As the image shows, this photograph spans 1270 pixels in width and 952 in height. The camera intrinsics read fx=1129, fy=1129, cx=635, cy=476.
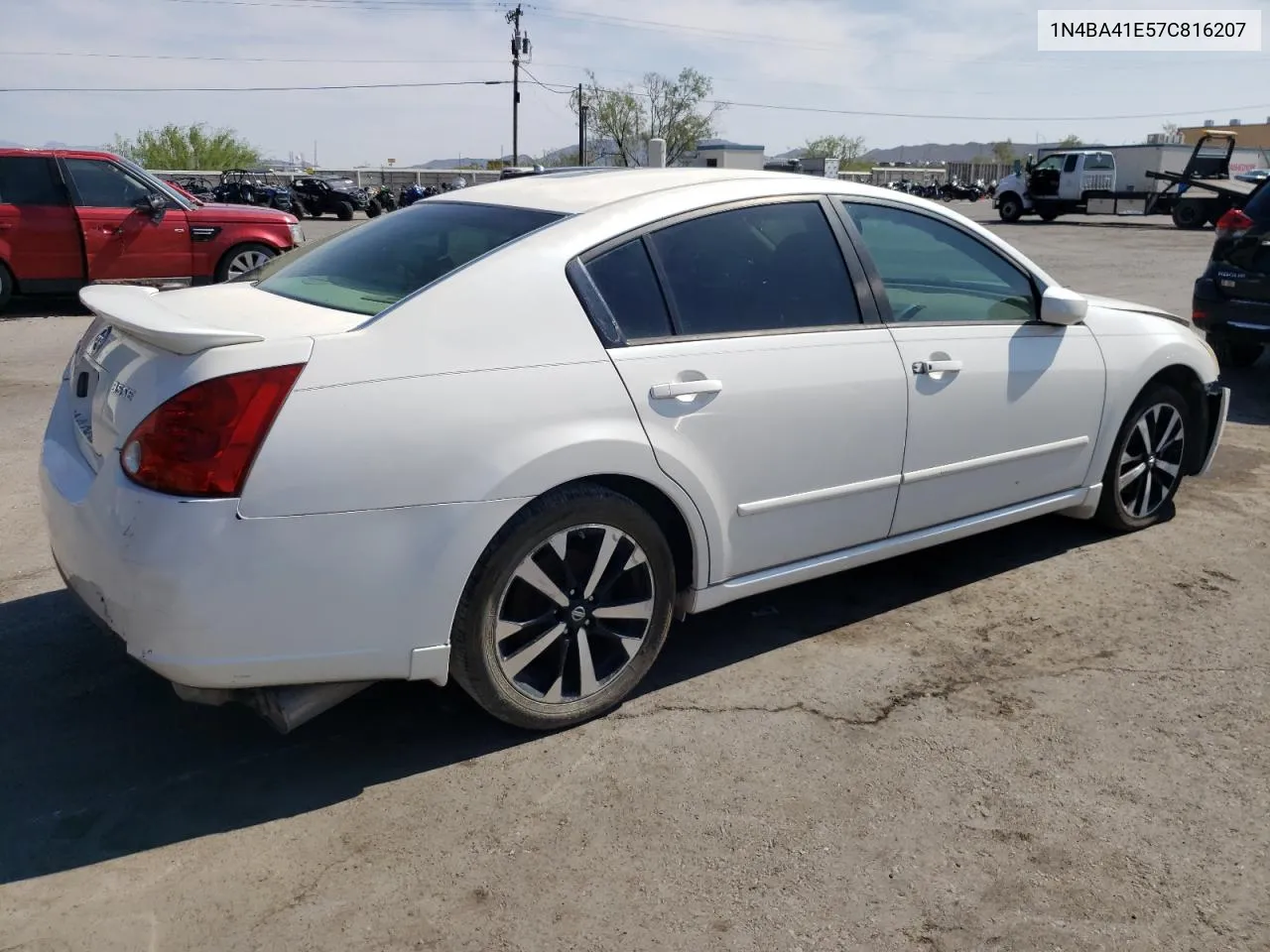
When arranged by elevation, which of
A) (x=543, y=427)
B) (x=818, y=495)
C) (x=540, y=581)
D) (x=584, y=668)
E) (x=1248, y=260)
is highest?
(x=1248, y=260)

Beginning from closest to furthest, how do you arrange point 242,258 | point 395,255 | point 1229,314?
1. point 395,255
2. point 1229,314
3. point 242,258

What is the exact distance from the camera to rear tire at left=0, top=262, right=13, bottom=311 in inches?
467

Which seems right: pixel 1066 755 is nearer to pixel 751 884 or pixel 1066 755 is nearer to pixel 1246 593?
pixel 751 884

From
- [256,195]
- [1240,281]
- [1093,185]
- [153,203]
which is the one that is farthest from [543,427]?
[1093,185]

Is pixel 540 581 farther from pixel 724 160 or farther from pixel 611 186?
pixel 724 160

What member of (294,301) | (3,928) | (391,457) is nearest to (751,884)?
(391,457)

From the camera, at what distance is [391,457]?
2803mm

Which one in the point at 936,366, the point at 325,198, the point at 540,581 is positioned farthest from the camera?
the point at 325,198

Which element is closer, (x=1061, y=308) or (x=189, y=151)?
(x=1061, y=308)

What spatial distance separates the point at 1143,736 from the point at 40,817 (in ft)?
10.1

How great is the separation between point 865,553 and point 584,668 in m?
1.20

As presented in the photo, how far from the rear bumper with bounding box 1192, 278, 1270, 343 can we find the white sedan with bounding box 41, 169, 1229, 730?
437 centimetres

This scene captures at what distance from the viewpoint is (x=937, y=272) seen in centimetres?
438

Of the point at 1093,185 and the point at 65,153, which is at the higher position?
the point at 1093,185
